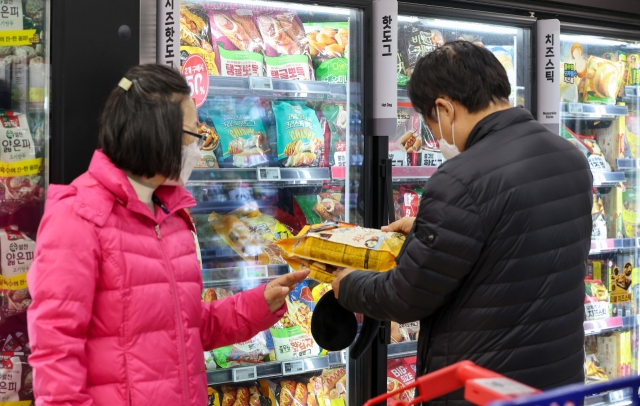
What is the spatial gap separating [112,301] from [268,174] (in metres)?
1.03

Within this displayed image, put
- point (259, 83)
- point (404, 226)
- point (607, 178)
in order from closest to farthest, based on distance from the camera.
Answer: point (404, 226) < point (259, 83) < point (607, 178)

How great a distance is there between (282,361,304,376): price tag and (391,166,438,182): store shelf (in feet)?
2.56

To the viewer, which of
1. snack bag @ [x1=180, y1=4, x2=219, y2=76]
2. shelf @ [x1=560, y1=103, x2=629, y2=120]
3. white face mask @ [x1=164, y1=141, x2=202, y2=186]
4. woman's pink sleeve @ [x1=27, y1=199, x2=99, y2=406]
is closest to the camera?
woman's pink sleeve @ [x1=27, y1=199, x2=99, y2=406]

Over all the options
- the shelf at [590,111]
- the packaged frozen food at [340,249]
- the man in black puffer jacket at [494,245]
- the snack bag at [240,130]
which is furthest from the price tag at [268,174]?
the shelf at [590,111]

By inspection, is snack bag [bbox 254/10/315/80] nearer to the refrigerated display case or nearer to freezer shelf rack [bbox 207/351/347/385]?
the refrigerated display case

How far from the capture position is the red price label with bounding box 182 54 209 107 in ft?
7.01

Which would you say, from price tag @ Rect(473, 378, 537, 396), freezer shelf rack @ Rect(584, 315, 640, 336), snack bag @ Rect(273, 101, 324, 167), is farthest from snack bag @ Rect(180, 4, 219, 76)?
freezer shelf rack @ Rect(584, 315, 640, 336)

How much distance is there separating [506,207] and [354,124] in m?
1.14

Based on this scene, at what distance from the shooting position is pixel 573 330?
5.24ft

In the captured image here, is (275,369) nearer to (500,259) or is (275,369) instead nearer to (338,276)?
(338,276)

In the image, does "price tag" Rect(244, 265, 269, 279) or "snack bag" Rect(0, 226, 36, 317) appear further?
"price tag" Rect(244, 265, 269, 279)

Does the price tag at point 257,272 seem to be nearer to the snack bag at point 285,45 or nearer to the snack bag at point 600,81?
the snack bag at point 285,45

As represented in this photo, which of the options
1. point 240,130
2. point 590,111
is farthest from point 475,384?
point 590,111

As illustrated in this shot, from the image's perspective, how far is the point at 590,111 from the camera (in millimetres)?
3117
